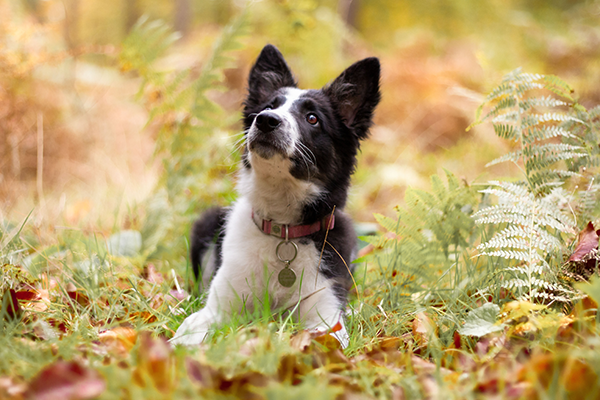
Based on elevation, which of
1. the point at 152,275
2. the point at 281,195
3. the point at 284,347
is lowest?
the point at 152,275

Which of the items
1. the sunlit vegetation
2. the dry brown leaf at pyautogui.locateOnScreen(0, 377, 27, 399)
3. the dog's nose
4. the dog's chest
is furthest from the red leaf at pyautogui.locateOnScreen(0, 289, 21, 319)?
the dog's nose

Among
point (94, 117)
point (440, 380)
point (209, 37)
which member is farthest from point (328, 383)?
point (209, 37)

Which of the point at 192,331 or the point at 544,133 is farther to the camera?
the point at 544,133

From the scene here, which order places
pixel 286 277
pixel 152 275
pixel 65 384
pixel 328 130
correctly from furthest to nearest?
pixel 152 275 → pixel 328 130 → pixel 286 277 → pixel 65 384

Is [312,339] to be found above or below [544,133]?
below

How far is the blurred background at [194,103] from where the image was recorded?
14.7ft

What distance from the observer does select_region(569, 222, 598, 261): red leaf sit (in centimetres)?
237

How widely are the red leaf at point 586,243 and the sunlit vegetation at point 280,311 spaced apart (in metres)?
0.02

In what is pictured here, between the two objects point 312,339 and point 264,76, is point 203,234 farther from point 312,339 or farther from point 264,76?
point 312,339

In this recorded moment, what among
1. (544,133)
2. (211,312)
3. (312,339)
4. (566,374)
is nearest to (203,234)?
(211,312)

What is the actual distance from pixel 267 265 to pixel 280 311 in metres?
0.41

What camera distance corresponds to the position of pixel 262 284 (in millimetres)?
2750

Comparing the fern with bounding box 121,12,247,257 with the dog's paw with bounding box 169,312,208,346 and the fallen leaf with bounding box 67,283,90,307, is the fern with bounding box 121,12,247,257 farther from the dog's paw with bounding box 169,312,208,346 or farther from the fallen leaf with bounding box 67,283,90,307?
the dog's paw with bounding box 169,312,208,346

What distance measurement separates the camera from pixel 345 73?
317cm
